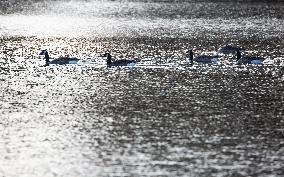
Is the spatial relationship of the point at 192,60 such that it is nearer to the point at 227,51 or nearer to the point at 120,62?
the point at 227,51

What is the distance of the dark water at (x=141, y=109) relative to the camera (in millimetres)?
46000

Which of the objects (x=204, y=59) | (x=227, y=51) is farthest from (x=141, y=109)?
(x=227, y=51)

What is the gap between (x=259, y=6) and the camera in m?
178

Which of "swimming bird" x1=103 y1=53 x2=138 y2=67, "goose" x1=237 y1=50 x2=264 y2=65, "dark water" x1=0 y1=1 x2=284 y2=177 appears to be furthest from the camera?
"goose" x1=237 y1=50 x2=264 y2=65

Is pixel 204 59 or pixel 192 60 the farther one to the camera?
pixel 192 60

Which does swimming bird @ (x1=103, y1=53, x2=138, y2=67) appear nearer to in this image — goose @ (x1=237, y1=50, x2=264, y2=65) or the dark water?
the dark water

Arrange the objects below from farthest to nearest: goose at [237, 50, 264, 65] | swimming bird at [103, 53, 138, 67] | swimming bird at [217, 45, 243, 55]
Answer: swimming bird at [217, 45, 243, 55], goose at [237, 50, 264, 65], swimming bird at [103, 53, 138, 67]

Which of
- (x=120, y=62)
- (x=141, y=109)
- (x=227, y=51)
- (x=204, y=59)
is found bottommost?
(x=141, y=109)

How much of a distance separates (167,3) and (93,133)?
146m

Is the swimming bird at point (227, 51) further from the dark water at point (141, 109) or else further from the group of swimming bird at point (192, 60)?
the dark water at point (141, 109)

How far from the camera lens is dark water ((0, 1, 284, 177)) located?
151 ft

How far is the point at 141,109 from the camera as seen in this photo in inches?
2388

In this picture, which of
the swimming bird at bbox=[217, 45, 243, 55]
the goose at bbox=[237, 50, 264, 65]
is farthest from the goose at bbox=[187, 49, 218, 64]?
the swimming bird at bbox=[217, 45, 243, 55]

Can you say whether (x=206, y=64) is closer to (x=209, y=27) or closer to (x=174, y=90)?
(x=174, y=90)
